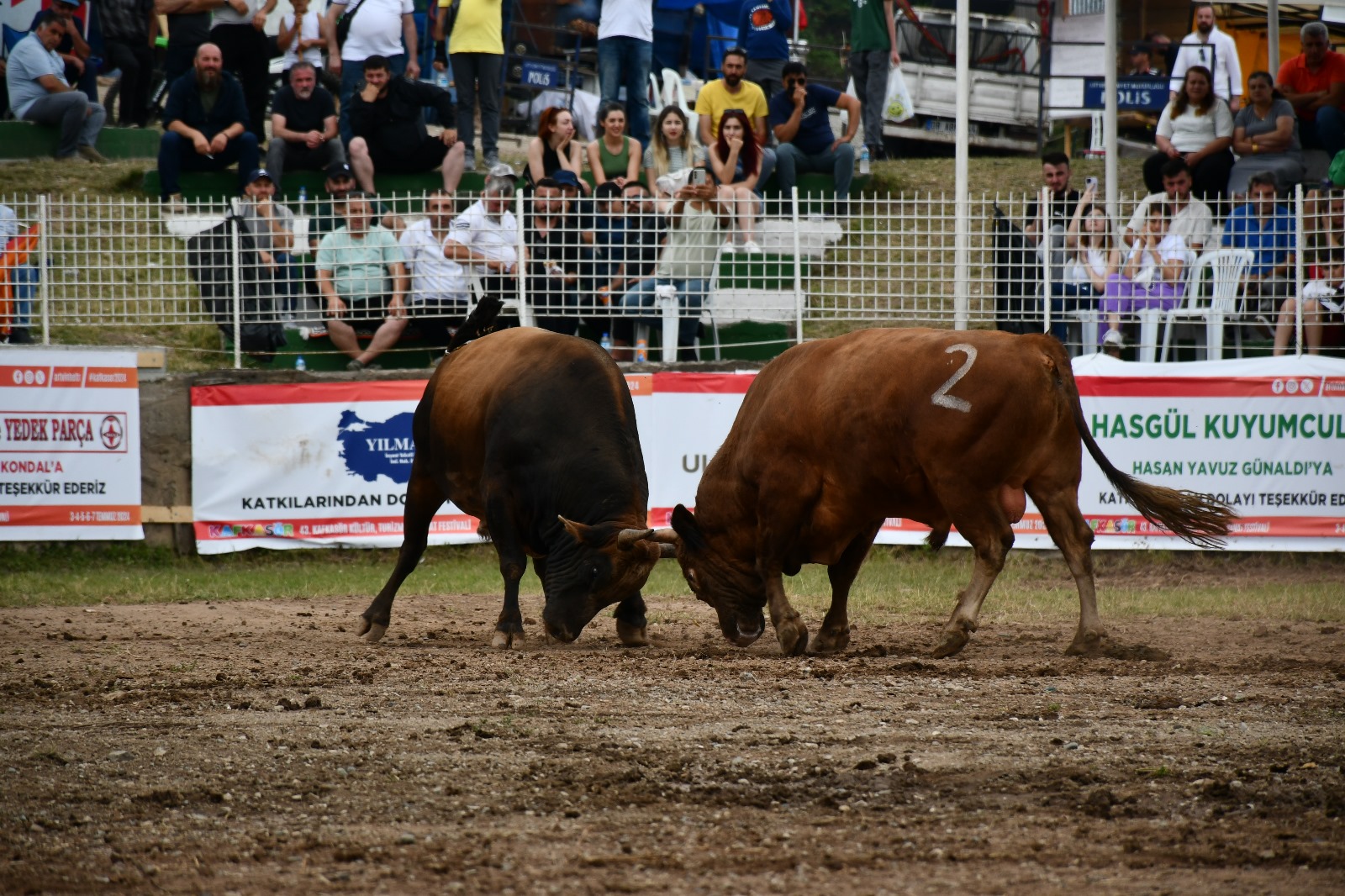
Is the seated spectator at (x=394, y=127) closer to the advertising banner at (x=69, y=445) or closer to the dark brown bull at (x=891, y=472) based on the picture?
the advertising banner at (x=69, y=445)

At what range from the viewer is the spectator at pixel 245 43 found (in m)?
16.5

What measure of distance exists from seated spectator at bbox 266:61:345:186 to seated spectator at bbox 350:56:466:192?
0.34 meters

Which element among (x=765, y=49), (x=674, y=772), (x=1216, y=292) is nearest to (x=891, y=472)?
(x=674, y=772)

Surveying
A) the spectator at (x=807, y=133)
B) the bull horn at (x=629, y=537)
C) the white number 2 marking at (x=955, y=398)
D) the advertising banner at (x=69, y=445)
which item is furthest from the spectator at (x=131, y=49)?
the white number 2 marking at (x=955, y=398)

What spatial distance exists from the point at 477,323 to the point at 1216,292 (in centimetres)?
710

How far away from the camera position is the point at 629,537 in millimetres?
7852

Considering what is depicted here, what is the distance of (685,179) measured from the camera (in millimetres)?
14562

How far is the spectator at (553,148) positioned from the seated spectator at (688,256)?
1484 millimetres

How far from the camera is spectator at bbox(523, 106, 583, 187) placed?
14.6 meters

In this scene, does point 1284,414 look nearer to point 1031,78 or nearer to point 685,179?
point 685,179

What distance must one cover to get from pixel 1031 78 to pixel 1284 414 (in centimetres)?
973

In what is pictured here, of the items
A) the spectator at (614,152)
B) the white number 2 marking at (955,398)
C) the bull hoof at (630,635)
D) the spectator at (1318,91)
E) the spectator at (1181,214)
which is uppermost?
the spectator at (1318,91)

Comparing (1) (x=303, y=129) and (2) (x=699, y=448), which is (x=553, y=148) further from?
(2) (x=699, y=448)

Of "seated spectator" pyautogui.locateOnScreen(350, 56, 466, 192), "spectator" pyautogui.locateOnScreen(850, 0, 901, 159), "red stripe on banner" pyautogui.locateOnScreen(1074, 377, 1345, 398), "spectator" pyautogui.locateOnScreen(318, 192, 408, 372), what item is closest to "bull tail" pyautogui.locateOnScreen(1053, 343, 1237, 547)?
"red stripe on banner" pyautogui.locateOnScreen(1074, 377, 1345, 398)
